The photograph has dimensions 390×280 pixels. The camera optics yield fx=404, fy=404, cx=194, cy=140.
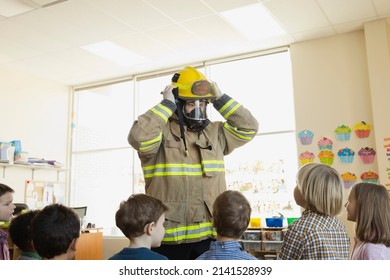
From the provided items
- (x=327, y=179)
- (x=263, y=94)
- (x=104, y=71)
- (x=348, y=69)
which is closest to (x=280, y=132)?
(x=263, y=94)

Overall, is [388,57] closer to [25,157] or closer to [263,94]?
[263,94]

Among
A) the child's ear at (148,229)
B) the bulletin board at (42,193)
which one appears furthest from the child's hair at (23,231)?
the bulletin board at (42,193)

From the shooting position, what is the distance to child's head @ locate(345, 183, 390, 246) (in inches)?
67.0

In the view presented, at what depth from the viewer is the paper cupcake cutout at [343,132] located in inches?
173

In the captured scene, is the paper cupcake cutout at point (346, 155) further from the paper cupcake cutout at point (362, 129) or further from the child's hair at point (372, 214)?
the child's hair at point (372, 214)

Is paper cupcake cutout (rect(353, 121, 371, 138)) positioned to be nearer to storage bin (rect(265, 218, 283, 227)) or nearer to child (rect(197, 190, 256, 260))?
storage bin (rect(265, 218, 283, 227))

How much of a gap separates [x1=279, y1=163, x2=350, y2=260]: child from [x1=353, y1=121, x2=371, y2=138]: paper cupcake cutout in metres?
2.83

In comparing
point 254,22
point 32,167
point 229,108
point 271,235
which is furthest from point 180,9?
point 32,167

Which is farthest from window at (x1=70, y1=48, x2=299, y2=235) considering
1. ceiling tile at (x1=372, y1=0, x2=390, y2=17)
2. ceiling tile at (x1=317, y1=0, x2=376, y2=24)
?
ceiling tile at (x1=372, y1=0, x2=390, y2=17)

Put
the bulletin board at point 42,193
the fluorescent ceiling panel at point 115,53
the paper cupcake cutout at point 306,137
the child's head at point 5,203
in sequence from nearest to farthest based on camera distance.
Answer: the child's head at point 5,203
the paper cupcake cutout at point 306,137
the fluorescent ceiling panel at point 115,53
the bulletin board at point 42,193

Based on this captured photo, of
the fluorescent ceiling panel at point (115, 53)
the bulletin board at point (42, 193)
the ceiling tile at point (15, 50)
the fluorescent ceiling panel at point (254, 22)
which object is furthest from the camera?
the bulletin board at point (42, 193)

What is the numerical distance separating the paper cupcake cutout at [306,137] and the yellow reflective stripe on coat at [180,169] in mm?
2818

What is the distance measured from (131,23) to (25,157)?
2.32 metres
